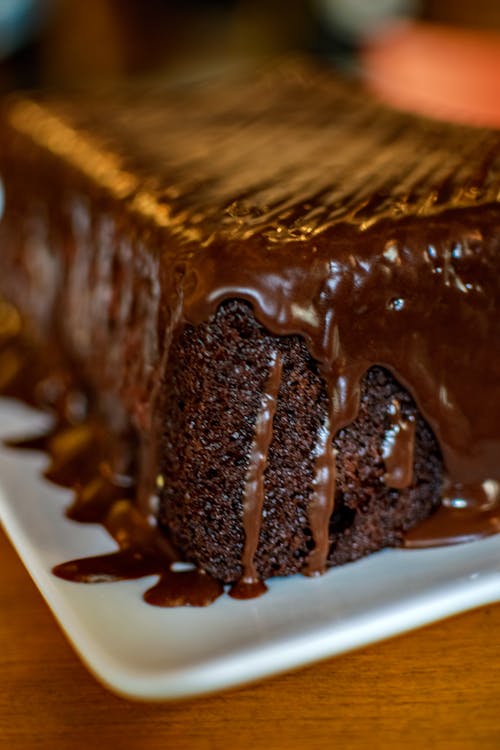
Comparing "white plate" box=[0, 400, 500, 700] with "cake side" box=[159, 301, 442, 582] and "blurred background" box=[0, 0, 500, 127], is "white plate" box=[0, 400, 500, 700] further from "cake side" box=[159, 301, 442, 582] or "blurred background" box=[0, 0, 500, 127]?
"blurred background" box=[0, 0, 500, 127]

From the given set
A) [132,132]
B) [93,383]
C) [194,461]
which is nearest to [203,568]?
[194,461]

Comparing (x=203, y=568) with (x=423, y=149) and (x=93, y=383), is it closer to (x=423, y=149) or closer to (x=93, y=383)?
(x=93, y=383)

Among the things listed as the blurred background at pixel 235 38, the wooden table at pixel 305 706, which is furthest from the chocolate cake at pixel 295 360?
the blurred background at pixel 235 38

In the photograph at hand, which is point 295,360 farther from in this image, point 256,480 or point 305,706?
point 305,706

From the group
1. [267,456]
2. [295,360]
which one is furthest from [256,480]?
[295,360]

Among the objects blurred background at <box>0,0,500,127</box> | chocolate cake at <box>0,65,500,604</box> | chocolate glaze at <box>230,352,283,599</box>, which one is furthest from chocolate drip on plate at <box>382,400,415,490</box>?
blurred background at <box>0,0,500,127</box>

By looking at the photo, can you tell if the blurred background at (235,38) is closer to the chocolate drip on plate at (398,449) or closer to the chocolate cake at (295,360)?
the chocolate cake at (295,360)

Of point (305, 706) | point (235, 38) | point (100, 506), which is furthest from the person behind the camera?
point (235, 38)
